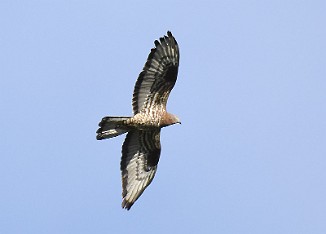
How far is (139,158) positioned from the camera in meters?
22.4

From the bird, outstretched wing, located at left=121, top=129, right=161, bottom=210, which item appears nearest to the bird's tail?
the bird

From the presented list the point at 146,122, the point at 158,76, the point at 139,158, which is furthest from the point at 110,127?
the point at 158,76

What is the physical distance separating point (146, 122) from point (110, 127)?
873 mm

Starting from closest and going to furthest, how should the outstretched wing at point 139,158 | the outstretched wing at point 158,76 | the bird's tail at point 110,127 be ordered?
1. the outstretched wing at point 158,76
2. the bird's tail at point 110,127
3. the outstretched wing at point 139,158

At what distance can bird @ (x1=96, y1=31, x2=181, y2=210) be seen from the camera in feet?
69.4

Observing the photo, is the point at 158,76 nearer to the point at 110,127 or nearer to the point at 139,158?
the point at 110,127

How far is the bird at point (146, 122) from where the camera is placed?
2114 centimetres

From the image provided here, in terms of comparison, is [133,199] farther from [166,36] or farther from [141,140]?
[166,36]

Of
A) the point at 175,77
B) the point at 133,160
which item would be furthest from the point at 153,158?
the point at 175,77

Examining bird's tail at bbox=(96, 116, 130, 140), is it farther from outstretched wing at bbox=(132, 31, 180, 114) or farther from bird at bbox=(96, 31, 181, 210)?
outstretched wing at bbox=(132, 31, 180, 114)

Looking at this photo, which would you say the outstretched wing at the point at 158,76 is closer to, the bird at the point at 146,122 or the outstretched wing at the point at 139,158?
the bird at the point at 146,122

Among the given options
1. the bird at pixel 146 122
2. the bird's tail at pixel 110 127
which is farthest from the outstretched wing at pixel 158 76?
the bird's tail at pixel 110 127

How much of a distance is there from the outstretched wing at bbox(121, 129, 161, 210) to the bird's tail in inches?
30.8

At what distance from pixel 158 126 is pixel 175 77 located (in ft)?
4.19
